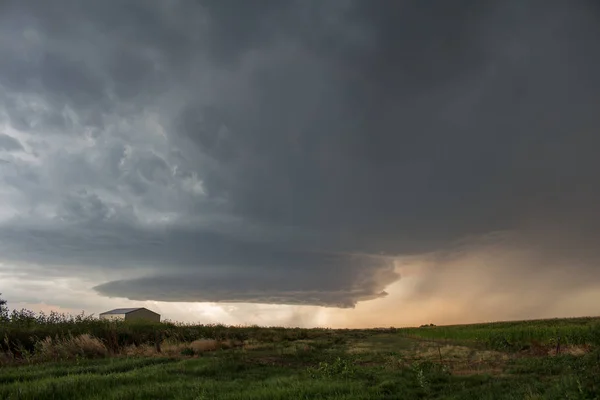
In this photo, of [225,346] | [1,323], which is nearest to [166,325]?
[225,346]

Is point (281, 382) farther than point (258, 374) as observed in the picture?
No

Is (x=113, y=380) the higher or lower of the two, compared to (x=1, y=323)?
lower

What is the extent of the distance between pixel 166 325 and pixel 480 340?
3256 centimetres

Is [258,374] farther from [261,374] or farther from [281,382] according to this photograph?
[281,382]

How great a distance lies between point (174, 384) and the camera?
54.4 feet

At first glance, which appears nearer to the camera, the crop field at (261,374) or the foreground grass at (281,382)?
the foreground grass at (281,382)

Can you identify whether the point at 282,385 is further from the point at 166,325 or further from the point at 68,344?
the point at 166,325

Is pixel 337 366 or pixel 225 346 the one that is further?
pixel 225 346

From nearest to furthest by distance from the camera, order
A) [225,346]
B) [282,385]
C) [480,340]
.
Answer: [282,385]
[225,346]
[480,340]

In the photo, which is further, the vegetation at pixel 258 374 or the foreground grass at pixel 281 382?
the vegetation at pixel 258 374

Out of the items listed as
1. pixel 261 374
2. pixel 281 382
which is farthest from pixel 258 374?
pixel 281 382

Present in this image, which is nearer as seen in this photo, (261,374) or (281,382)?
(281,382)

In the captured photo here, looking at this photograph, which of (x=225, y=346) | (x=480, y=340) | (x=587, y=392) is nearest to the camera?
(x=587, y=392)

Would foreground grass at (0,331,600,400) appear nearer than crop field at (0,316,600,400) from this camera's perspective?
Yes
